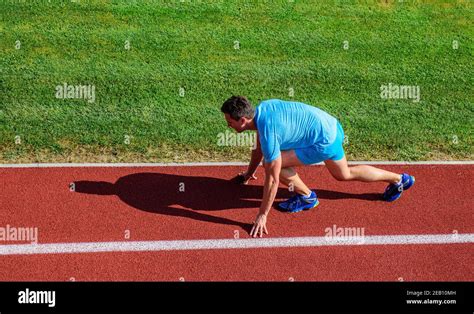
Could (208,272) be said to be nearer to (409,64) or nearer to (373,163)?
(373,163)

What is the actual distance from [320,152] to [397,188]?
52.2 inches

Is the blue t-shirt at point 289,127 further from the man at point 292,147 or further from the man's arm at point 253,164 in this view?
the man's arm at point 253,164

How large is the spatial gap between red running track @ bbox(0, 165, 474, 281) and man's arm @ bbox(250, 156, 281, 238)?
237 millimetres

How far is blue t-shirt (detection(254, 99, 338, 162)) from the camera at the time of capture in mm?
6316

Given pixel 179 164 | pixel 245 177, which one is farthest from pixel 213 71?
pixel 245 177

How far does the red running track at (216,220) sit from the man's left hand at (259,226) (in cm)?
16

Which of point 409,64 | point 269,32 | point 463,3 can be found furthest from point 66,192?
point 463,3

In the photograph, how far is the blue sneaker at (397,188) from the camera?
7445 millimetres

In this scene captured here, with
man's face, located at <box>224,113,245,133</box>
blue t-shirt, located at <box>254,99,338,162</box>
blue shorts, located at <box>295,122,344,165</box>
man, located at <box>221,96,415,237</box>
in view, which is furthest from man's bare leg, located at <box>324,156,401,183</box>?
man's face, located at <box>224,113,245,133</box>

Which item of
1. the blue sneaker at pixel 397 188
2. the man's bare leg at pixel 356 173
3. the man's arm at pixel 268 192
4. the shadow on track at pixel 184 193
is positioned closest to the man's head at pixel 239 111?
the man's arm at pixel 268 192

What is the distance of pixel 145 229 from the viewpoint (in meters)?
6.97

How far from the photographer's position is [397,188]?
24.4 ft

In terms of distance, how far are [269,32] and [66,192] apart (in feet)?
15.8

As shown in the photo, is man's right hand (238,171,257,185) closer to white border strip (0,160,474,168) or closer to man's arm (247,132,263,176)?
man's arm (247,132,263,176)
